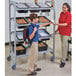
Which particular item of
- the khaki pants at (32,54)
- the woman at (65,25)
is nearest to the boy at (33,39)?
the khaki pants at (32,54)

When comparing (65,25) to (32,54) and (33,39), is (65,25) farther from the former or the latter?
(32,54)

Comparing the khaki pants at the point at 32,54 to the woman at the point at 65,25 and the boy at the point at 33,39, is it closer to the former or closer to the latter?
the boy at the point at 33,39

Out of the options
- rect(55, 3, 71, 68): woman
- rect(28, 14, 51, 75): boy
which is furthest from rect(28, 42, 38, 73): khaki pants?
rect(55, 3, 71, 68): woman

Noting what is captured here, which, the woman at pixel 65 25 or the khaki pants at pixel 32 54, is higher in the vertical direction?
the woman at pixel 65 25

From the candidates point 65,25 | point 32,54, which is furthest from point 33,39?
point 65,25

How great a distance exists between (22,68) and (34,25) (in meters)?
1.11

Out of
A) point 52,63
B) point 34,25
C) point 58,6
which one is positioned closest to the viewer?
point 34,25

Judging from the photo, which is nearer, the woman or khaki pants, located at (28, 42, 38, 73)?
khaki pants, located at (28, 42, 38, 73)

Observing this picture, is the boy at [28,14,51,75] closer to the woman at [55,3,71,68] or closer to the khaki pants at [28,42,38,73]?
the khaki pants at [28,42,38,73]

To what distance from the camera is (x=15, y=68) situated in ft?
11.6
